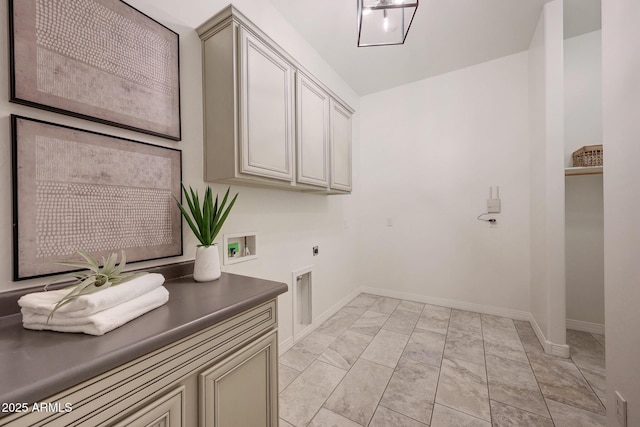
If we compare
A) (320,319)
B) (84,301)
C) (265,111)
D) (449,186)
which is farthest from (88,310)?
(449,186)

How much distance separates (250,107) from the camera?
1.37 m

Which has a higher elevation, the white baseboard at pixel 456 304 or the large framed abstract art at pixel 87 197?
the large framed abstract art at pixel 87 197

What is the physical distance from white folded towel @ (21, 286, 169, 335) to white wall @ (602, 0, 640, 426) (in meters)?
1.85

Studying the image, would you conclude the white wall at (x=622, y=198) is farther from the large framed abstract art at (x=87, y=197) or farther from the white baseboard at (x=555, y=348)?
the large framed abstract art at (x=87, y=197)

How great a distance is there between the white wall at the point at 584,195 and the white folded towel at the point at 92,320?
3.48 meters

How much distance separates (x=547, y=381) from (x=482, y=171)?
6.61ft

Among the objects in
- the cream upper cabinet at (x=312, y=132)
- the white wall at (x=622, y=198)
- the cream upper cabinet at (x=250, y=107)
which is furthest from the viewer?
the cream upper cabinet at (x=312, y=132)

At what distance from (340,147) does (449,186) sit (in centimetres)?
151

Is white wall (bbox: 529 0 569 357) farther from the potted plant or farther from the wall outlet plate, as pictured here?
the potted plant

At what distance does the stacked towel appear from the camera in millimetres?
633

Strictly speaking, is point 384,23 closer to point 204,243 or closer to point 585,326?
point 204,243

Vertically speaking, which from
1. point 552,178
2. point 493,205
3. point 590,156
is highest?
point 590,156

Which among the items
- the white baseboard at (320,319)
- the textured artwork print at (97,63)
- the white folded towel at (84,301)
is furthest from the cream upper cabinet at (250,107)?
the white baseboard at (320,319)

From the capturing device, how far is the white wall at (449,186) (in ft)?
8.45
